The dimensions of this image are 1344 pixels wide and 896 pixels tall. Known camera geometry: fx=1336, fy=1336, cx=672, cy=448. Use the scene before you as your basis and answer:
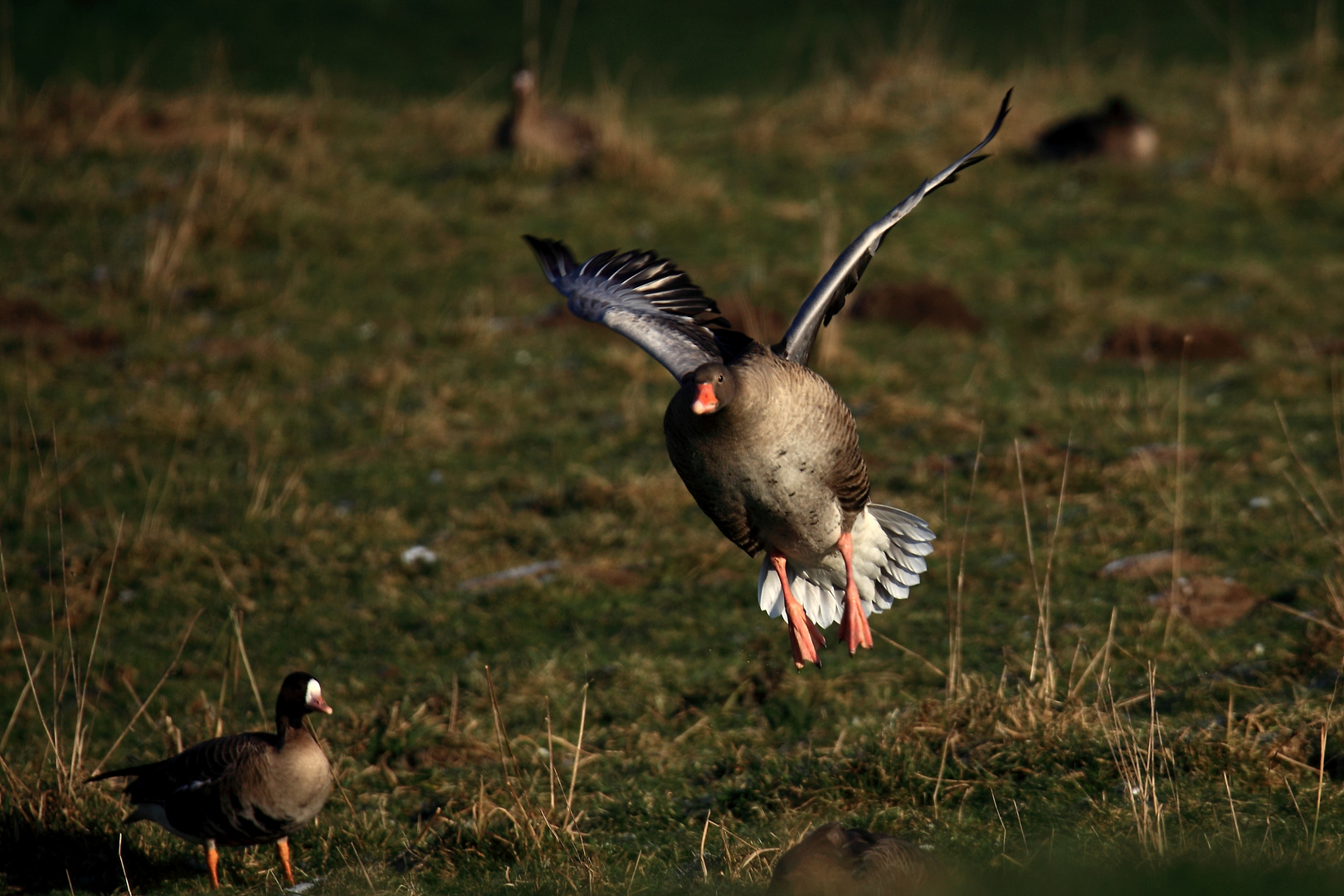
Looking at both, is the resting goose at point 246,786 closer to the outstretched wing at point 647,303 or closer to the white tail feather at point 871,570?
the outstretched wing at point 647,303

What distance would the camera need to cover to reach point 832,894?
3998 mm

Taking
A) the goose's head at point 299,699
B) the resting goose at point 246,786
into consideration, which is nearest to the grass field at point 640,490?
the resting goose at point 246,786

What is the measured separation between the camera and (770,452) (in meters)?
5.41

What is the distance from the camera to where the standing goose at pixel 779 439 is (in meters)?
5.36

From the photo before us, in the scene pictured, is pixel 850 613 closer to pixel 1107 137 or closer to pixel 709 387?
pixel 709 387

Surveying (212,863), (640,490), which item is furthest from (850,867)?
(640,490)

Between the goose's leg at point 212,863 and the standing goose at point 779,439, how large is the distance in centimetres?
252

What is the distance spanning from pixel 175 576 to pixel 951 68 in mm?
14232

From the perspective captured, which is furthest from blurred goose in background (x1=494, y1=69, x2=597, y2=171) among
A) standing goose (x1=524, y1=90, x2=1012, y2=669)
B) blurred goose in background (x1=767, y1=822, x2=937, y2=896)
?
blurred goose in background (x1=767, y1=822, x2=937, y2=896)

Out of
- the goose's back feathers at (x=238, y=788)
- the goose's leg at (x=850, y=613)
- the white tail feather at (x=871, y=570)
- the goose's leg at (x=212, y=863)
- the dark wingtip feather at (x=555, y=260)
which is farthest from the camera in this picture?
the dark wingtip feather at (x=555, y=260)

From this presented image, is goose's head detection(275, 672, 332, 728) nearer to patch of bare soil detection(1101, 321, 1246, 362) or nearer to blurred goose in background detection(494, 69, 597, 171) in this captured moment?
patch of bare soil detection(1101, 321, 1246, 362)

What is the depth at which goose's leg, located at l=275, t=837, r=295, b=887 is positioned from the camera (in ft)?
17.9

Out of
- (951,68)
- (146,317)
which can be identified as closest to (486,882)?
(146,317)

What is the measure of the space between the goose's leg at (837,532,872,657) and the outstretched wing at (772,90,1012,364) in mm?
922
